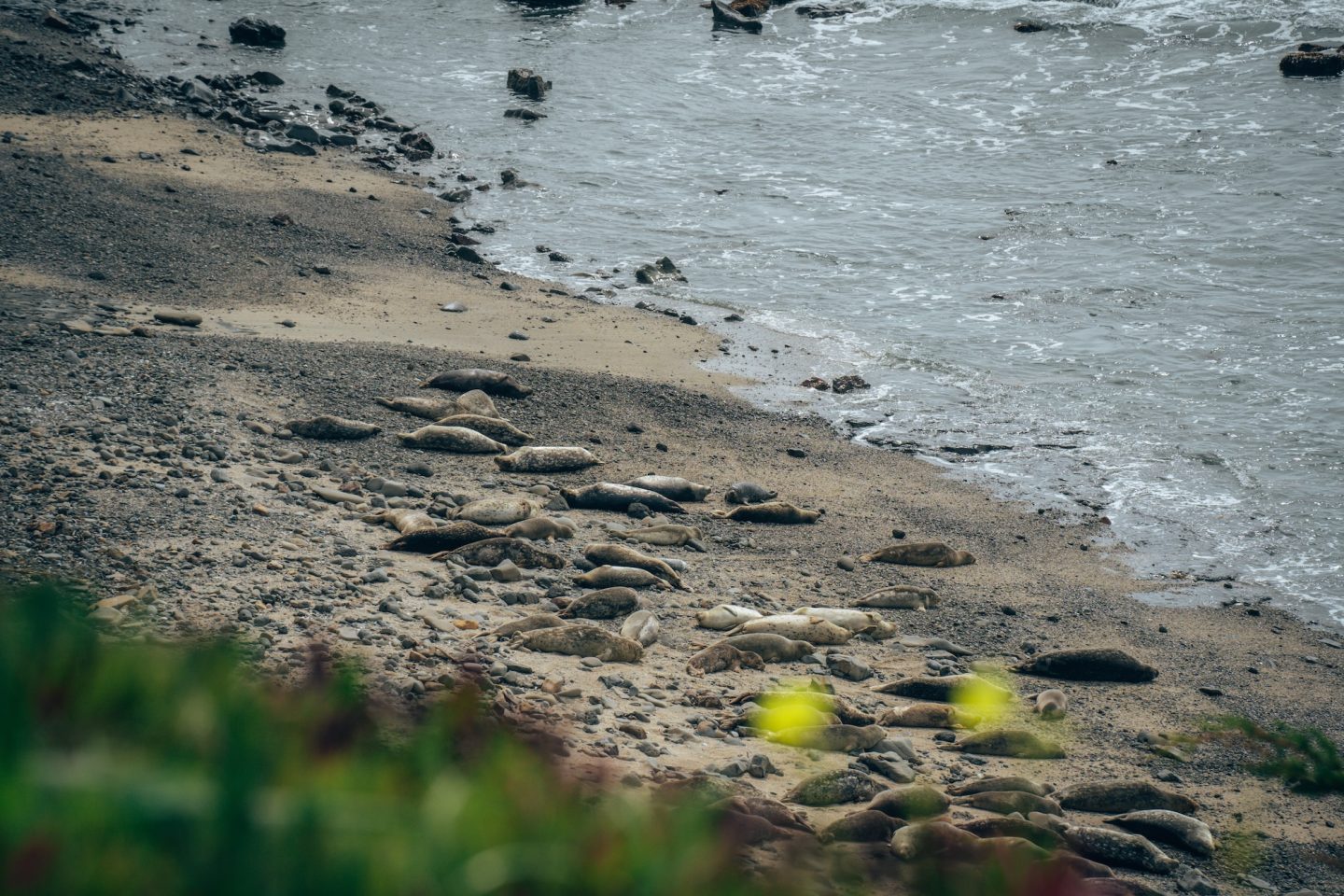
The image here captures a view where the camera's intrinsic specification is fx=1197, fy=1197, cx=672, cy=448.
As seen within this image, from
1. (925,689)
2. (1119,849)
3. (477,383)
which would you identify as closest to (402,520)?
(925,689)

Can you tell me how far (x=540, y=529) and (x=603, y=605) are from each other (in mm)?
1217

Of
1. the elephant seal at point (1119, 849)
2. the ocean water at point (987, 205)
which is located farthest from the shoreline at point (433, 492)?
the ocean water at point (987, 205)

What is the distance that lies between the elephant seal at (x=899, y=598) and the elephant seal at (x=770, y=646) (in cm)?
131

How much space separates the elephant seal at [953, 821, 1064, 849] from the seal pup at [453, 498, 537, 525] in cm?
431

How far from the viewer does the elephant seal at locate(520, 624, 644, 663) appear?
697cm

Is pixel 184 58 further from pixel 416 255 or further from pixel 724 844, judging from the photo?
pixel 724 844

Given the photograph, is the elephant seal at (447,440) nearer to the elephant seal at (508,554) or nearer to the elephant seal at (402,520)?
the elephant seal at (402,520)

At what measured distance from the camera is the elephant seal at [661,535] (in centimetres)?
933

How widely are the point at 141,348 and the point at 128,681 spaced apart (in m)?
10.3

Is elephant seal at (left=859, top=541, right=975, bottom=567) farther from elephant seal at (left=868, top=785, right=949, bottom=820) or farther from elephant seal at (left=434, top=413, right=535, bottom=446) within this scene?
elephant seal at (left=868, top=785, right=949, bottom=820)

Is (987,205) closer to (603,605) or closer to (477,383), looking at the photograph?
(477,383)

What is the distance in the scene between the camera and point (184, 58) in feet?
88.0

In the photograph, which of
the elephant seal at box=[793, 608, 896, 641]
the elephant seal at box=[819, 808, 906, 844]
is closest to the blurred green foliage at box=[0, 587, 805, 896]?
the elephant seal at box=[819, 808, 906, 844]

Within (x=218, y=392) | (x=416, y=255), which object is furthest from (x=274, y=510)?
(x=416, y=255)
